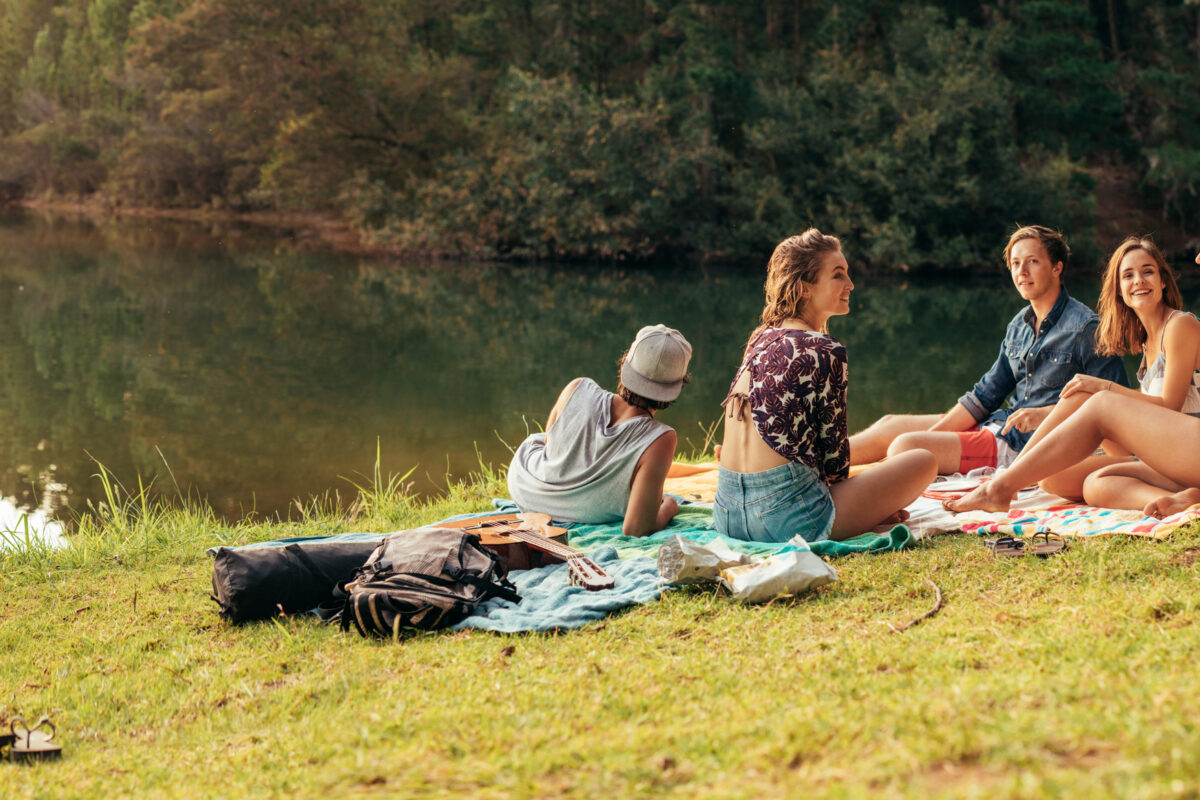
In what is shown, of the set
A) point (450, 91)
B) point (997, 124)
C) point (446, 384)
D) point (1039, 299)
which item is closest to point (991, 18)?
point (997, 124)

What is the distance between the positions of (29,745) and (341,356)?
429 inches

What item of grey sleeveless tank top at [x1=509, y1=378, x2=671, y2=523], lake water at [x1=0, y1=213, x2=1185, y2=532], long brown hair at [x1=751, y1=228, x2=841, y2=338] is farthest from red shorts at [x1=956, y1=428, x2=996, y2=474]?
lake water at [x1=0, y1=213, x2=1185, y2=532]

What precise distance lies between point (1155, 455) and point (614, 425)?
2180mm

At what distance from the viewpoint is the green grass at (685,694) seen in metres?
2.05

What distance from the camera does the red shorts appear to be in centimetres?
575

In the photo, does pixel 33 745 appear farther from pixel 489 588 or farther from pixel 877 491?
pixel 877 491

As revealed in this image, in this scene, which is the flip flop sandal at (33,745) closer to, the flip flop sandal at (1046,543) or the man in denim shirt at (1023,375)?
the flip flop sandal at (1046,543)

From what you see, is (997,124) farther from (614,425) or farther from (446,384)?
(614,425)

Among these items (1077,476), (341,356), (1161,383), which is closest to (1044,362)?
(1161,383)

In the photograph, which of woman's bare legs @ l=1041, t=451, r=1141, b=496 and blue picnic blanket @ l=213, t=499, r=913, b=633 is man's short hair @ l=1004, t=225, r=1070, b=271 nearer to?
woman's bare legs @ l=1041, t=451, r=1141, b=496

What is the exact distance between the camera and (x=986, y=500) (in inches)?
179

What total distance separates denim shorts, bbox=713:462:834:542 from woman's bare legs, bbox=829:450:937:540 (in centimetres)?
6

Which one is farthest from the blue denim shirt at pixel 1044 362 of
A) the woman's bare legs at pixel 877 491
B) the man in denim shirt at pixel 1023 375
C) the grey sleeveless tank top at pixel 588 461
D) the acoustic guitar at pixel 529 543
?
the acoustic guitar at pixel 529 543

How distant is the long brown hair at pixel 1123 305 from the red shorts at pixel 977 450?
0.83 m
